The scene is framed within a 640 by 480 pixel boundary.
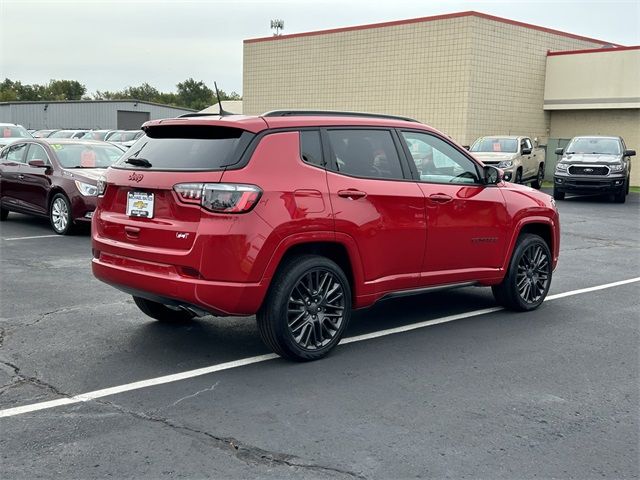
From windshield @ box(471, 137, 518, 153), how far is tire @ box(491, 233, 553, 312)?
52.2 feet

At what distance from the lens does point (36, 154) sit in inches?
535

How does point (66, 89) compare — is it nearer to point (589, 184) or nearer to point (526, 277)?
point (589, 184)

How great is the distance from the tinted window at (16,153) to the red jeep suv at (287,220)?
27.7ft

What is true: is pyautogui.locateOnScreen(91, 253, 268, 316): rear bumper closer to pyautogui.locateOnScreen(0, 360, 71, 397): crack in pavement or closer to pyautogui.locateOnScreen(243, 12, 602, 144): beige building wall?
pyautogui.locateOnScreen(0, 360, 71, 397): crack in pavement

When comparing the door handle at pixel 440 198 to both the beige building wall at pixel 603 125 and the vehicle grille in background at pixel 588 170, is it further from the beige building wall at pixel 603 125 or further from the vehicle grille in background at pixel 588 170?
the beige building wall at pixel 603 125

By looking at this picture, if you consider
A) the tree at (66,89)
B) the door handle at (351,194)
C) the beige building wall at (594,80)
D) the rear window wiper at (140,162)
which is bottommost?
the door handle at (351,194)

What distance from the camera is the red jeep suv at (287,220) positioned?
17.2ft

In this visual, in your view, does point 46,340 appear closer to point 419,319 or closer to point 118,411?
point 118,411

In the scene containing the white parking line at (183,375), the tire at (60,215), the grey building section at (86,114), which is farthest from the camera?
the grey building section at (86,114)

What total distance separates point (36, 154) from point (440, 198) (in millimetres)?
9399

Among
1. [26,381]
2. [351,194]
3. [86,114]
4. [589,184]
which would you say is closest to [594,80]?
[589,184]

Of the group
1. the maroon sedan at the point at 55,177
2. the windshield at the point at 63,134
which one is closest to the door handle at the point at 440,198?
the maroon sedan at the point at 55,177

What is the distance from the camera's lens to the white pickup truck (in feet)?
72.5

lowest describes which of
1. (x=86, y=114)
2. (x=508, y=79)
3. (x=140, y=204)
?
(x=140, y=204)
